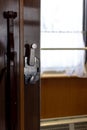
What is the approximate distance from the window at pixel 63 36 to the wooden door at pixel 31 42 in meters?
0.89

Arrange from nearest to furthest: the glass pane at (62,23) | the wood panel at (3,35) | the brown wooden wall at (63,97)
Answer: the wood panel at (3,35), the glass pane at (62,23), the brown wooden wall at (63,97)

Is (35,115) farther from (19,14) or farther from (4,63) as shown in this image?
(19,14)

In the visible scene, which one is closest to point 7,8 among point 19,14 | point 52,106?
point 19,14

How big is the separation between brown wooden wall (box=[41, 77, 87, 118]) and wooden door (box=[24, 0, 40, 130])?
1012 mm

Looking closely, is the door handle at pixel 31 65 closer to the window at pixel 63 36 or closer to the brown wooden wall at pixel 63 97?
the window at pixel 63 36

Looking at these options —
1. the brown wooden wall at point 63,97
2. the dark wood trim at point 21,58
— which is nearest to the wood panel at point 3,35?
the dark wood trim at point 21,58

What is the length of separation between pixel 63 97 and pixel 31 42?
118 centimetres

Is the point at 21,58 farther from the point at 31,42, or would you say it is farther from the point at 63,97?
the point at 63,97

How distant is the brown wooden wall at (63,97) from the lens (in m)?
1.77

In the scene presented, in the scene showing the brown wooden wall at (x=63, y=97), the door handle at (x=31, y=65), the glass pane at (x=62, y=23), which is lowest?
the brown wooden wall at (x=63, y=97)

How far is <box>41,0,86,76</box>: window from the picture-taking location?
163 centimetres

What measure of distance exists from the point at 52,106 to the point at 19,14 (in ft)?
4.16

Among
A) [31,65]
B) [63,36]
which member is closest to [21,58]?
[31,65]

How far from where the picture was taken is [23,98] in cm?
68
